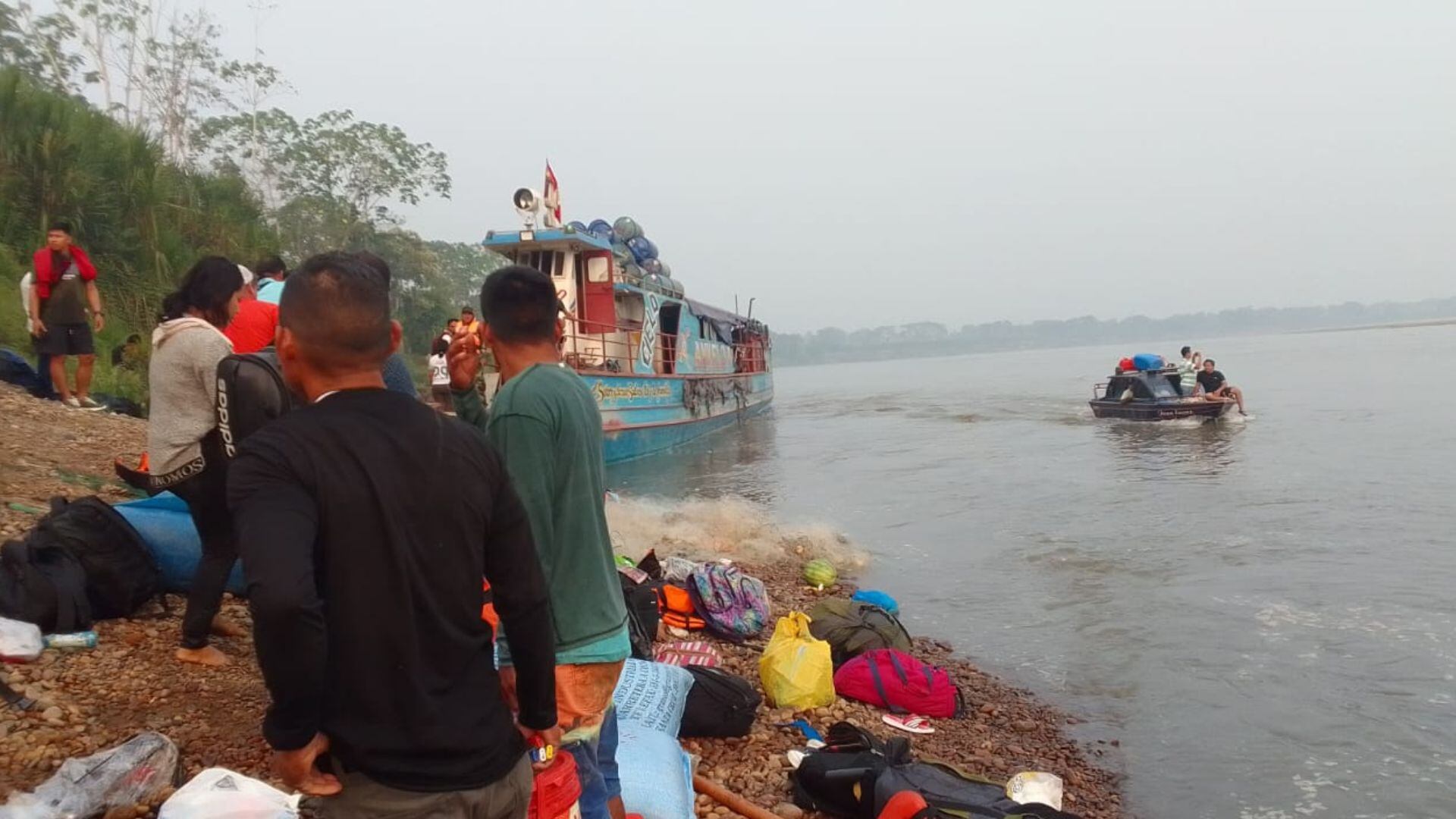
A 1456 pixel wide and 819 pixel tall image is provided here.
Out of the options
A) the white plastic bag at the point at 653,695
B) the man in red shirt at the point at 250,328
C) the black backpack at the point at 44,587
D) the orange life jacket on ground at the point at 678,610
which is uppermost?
the man in red shirt at the point at 250,328

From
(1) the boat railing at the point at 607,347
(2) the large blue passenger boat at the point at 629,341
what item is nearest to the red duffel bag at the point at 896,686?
(2) the large blue passenger boat at the point at 629,341

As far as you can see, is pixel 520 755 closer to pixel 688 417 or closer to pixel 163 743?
pixel 163 743

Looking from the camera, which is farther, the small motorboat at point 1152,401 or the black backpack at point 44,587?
the small motorboat at point 1152,401

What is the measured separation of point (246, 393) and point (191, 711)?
1.15 metres

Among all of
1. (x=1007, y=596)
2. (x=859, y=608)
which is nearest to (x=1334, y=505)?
(x=1007, y=596)

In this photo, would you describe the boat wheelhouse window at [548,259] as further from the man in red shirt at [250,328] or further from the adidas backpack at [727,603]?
the man in red shirt at [250,328]

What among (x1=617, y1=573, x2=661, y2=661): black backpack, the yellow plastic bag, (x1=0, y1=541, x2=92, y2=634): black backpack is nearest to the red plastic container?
(x1=617, y1=573, x2=661, y2=661): black backpack

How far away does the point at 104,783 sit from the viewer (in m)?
2.52

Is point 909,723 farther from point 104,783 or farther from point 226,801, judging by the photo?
point 104,783

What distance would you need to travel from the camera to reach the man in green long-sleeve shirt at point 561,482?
210cm

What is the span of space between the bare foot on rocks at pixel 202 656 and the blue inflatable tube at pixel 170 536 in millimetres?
453

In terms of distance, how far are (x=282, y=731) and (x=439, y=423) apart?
1.87ft

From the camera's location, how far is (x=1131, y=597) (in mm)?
8031

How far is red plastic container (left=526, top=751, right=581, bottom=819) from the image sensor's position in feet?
6.51
